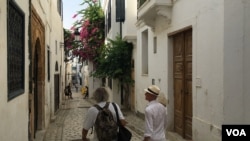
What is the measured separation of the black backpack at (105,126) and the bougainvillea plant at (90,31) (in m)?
22.5

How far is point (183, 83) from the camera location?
9742 mm

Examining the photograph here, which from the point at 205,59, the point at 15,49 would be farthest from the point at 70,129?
the point at 15,49

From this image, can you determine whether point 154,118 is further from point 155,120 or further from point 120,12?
point 120,12

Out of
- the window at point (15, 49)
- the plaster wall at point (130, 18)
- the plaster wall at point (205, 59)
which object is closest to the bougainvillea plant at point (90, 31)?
the plaster wall at point (130, 18)

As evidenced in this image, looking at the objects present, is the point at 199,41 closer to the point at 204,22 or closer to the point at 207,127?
the point at 204,22

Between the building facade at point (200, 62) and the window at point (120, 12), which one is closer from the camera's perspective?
the building facade at point (200, 62)

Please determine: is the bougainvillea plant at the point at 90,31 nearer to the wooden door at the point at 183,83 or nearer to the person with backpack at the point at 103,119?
the wooden door at the point at 183,83

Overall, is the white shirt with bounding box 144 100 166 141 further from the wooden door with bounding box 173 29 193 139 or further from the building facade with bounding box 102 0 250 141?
the wooden door with bounding box 173 29 193 139

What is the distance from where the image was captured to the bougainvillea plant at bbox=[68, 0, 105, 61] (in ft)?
90.5

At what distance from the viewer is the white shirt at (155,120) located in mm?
5324

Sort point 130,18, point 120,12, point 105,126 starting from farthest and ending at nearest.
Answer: point 120,12 < point 130,18 < point 105,126

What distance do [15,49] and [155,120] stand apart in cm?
250

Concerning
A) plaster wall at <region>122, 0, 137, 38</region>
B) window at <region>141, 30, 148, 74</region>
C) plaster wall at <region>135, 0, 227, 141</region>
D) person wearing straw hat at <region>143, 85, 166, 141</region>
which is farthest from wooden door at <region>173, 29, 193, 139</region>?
plaster wall at <region>122, 0, 137, 38</region>

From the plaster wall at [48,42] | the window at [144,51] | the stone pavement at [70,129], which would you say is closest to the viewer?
the stone pavement at [70,129]
